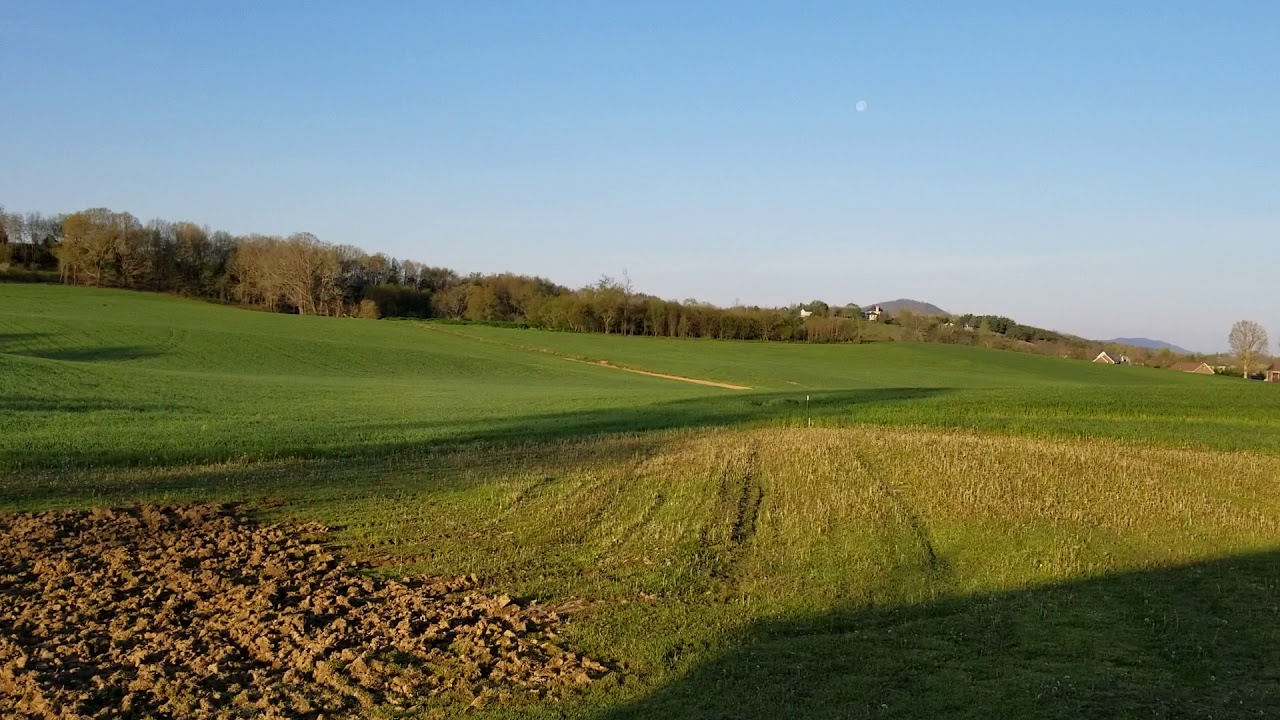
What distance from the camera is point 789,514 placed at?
14.6m

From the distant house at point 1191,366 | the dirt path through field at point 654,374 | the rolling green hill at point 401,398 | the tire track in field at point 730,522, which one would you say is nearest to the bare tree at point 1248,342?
the distant house at point 1191,366

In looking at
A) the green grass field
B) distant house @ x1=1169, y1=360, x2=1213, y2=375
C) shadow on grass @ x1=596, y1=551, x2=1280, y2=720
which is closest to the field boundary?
the green grass field

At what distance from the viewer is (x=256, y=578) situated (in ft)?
36.3

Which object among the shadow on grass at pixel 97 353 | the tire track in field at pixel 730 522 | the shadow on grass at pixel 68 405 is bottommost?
the shadow on grass at pixel 97 353

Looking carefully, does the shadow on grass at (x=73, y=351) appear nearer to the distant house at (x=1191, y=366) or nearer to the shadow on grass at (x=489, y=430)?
the shadow on grass at (x=489, y=430)

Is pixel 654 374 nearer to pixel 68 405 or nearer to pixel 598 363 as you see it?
pixel 598 363

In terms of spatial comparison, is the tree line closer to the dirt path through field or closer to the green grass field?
the dirt path through field

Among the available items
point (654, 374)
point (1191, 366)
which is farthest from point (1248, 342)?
point (654, 374)

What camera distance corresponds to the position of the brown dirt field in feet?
24.0

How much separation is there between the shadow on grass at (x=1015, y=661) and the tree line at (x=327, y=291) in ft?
333

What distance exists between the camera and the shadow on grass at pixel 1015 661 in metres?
6.98

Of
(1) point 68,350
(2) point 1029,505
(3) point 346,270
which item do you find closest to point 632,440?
(2) point 1029,505

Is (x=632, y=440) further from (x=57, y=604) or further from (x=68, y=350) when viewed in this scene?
(x=68, y=350)

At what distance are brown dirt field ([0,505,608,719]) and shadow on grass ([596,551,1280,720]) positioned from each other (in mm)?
1562
